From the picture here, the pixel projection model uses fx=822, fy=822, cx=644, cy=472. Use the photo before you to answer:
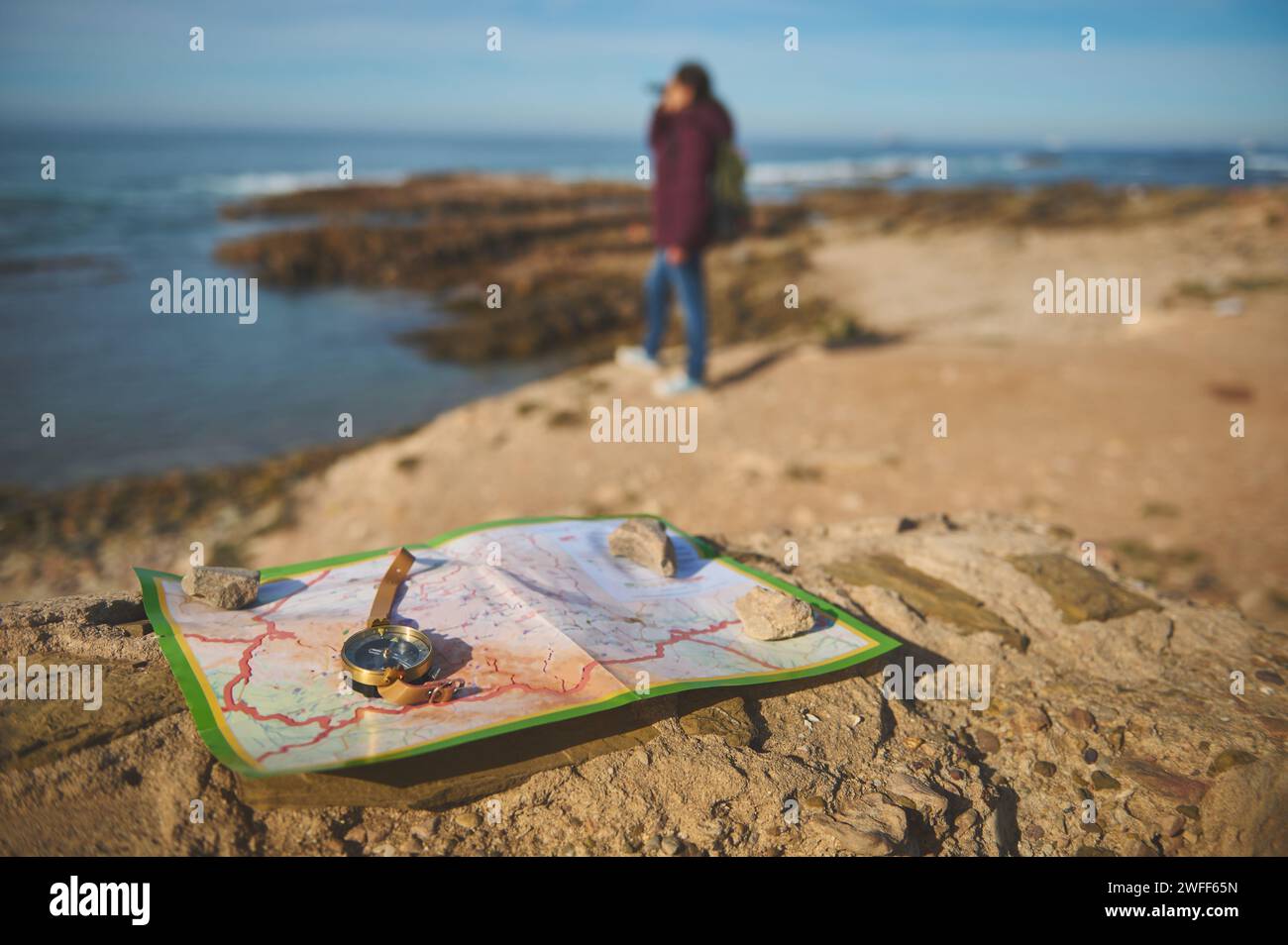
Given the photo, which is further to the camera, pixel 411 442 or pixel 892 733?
pixel 411 442

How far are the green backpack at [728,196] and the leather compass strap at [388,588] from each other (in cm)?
530

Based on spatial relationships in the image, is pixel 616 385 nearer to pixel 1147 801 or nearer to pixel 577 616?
pixel 577 616

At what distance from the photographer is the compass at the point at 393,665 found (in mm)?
1948

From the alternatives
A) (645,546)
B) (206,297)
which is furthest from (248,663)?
(206,297)

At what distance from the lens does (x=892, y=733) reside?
2.30 meters

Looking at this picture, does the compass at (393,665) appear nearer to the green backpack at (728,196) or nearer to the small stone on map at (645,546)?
the small stone on map at (645,546)

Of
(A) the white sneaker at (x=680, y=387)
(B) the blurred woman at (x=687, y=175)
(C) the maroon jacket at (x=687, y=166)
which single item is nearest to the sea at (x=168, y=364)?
(A) the white sneaker at (x=680, y=387)

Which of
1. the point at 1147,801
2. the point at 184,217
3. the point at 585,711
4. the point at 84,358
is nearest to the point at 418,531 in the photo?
the point at 585,711

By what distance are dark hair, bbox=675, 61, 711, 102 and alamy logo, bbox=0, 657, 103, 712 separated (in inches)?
246

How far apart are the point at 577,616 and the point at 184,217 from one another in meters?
27.9

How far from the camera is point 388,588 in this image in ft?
7.79

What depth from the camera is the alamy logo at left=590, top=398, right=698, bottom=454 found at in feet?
23.1
